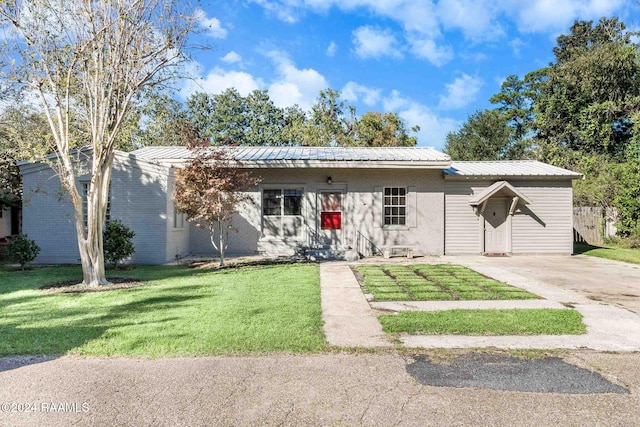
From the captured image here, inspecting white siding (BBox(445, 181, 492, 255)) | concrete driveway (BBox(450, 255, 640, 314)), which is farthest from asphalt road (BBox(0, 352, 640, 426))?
white siding (BBox(445, 181, 492, 255))

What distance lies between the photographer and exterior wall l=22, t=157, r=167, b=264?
11.6m

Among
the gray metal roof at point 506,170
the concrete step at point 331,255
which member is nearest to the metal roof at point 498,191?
the gray metal roof at point 506,170

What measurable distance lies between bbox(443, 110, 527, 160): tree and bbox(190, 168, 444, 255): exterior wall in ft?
58.5

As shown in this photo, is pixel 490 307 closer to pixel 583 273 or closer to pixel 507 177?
pixel 583 273

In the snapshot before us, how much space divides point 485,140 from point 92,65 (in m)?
27.9

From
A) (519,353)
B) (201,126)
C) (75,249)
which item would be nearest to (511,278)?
(519,353)

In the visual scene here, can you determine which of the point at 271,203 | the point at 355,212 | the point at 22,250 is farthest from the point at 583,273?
the point at 22,250

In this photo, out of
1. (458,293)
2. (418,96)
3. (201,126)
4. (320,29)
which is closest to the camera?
(458,293)

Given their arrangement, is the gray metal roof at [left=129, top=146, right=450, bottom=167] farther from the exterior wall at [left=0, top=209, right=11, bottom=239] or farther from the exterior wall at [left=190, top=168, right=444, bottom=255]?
the exterior wall at [left=0, top=209, right=11, bottom=239]

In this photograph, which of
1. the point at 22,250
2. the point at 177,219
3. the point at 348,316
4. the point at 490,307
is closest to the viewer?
the point at 348,316

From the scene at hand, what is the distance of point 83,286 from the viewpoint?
26.8 ft

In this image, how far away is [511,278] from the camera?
9078 mm

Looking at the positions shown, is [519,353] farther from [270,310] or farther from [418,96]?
[418,96]

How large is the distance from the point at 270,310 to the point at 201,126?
35.8 m
